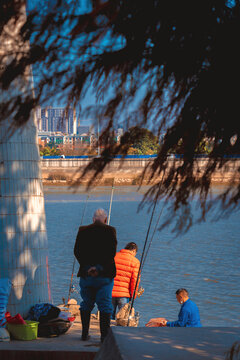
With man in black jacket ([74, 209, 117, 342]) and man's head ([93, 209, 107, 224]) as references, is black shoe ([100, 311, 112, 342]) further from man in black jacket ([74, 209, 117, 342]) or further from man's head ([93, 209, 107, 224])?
man's head ([93, 209, 107, 224])

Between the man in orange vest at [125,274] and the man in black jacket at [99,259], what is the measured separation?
2.60 m

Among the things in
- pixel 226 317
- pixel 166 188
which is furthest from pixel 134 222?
pixel 166 188

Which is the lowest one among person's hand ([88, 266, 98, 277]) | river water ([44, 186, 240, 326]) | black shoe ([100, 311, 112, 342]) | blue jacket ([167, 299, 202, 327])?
river water ([44, 186, 240, 326])

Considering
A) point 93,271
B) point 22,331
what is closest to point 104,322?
point 93,271

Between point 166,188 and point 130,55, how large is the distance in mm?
906

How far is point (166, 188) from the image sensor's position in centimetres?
429

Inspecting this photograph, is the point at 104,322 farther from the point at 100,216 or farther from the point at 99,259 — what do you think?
the point at 100,216

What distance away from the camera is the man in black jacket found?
6414 mm

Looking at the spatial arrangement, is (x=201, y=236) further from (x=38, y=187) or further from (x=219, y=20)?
(x=219, y=20)

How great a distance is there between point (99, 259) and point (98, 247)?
114mm

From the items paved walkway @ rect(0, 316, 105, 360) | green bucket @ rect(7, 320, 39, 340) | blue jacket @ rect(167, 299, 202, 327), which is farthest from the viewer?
blue jacket @ rect(167, 299, 202, 327)

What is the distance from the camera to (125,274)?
919cm

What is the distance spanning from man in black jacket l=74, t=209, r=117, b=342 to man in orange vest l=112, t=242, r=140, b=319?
260cm

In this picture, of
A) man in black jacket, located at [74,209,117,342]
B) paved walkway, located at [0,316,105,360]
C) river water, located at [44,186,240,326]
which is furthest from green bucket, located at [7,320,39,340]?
river water, located at [44,186,240,326]
